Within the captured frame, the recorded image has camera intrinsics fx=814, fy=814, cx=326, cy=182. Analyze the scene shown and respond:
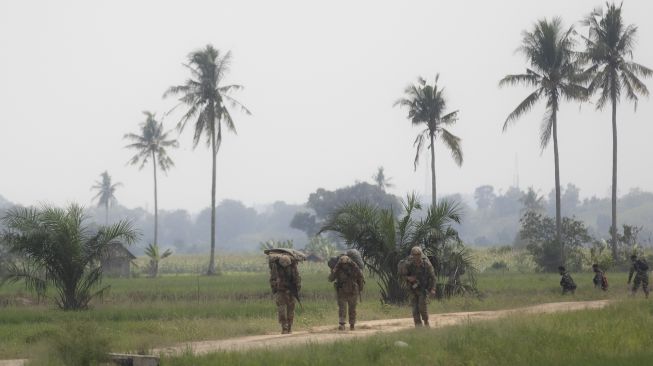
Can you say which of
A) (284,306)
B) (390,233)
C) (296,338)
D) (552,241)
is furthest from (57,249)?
(552,241)

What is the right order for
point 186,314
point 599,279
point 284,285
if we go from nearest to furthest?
point 284,285, point 186,314, point 599,279

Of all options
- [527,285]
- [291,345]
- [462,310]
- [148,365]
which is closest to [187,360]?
[148,365]

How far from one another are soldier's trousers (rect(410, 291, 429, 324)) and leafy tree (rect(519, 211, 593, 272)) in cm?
3275

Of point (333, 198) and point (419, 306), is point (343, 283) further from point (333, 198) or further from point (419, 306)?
point (333, 198)

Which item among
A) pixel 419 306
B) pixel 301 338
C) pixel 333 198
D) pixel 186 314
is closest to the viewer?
pixel 301 338

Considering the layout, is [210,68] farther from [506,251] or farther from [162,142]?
[506,251]

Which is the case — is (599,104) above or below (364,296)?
above

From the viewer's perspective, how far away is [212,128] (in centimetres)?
5516

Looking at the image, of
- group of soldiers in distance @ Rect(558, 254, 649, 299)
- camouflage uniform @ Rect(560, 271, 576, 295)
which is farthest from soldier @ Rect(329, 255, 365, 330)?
camouflage uniform @ Rect(560, 271, 576, 295)

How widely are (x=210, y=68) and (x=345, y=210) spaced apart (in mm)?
34055

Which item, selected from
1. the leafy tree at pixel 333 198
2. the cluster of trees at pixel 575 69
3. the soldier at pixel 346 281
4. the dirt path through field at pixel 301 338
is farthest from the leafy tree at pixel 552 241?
the leafy tree at pixel 333 198

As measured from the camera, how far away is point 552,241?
51.8 meters

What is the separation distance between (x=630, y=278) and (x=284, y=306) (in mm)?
13299

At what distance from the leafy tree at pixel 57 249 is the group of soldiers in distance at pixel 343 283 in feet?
27.7
